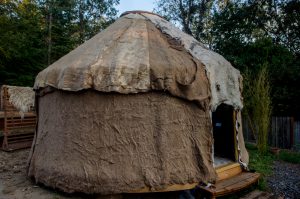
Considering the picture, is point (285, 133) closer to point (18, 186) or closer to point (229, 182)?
point (229, 182)

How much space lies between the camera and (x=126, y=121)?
3.45m

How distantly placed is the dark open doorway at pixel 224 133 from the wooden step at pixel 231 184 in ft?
2.21

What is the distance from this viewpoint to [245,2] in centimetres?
1139

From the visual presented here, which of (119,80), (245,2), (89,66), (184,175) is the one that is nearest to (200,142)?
(184,175)

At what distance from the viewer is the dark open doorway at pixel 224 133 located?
205 inches

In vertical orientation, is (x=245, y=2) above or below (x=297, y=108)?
above

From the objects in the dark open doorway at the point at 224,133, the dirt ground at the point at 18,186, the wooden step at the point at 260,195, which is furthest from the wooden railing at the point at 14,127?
the wooden step at the point at 260,195

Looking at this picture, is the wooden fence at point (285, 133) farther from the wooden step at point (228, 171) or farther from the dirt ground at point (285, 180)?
the wooden step at point (228, 171)

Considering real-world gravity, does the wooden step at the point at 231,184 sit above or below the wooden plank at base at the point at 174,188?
below

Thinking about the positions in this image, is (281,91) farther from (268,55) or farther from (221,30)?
(221,30)

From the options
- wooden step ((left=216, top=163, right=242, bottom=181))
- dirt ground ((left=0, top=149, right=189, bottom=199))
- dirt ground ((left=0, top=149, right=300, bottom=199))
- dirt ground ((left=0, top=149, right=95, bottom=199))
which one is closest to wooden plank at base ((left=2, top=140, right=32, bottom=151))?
dirt ground ((left=0, top=149, right=300, bottom=199))

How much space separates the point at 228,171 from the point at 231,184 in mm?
438

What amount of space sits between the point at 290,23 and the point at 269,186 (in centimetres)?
876

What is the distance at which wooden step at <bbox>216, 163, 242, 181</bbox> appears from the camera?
4.19 m
